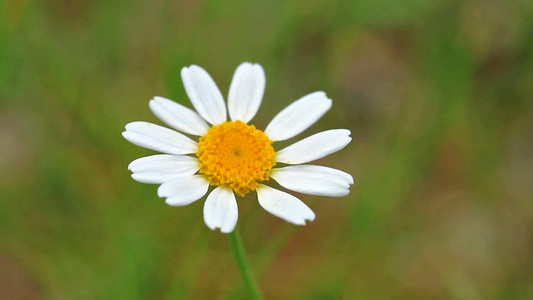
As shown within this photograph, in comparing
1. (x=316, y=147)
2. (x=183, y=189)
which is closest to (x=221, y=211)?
(x=183, y=189)

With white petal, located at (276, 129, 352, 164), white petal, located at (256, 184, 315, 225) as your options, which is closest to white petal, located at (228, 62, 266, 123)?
white petal, located at (276, 129, 352, 164)

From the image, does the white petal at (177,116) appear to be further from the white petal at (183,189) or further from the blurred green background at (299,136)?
the blurred green background at (299,136)

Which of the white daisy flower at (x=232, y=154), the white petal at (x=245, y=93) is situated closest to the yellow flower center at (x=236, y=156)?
the white daisy flower at (x=232, y=154)

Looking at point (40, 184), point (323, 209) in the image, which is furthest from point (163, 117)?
point (323, 209)

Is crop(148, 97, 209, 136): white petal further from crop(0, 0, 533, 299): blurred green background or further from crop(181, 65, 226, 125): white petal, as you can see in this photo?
crop(0, 0, 533, 299): blurred green background

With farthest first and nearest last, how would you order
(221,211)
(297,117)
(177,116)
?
(297,117) < (177,116) < (221,211)

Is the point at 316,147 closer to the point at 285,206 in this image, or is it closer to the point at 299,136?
the point at 285,206
